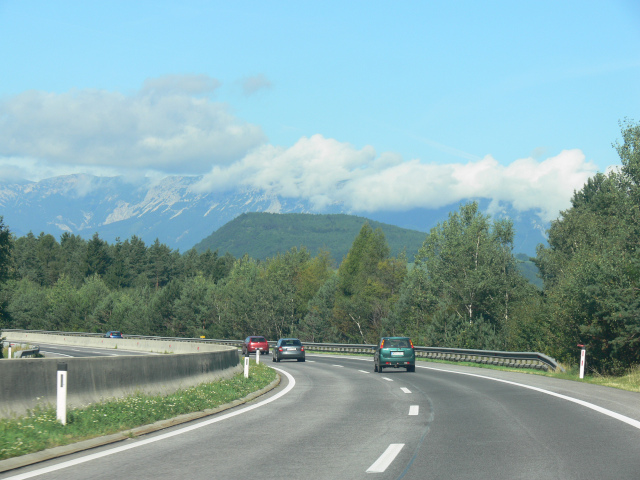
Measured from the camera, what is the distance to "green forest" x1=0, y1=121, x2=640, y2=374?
30828 mm

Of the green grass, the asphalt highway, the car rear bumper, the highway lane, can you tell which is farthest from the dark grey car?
the green grass

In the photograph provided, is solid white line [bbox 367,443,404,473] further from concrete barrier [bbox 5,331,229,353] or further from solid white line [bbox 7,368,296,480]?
concrete barrier [bbox 5,331,229,353]

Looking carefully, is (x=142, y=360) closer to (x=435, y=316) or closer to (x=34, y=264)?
(x=435, y=316)

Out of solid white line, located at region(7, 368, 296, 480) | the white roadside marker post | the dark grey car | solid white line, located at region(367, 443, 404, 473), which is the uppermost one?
the white roadside marker post

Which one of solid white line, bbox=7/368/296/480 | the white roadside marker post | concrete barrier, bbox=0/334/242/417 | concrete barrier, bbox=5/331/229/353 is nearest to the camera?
solid white line, bbox=7/368/296/480

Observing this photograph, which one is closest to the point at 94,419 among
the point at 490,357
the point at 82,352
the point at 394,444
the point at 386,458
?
the point at 394,444

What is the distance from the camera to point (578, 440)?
989 centimetres

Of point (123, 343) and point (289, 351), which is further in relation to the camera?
point (123, 343)

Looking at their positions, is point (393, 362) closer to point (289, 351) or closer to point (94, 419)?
point (289, 351)

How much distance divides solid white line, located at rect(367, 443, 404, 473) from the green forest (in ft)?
69.7

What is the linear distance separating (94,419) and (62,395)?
622 millimetres

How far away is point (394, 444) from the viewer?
31.7 ft

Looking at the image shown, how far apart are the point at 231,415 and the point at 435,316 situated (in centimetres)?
5942

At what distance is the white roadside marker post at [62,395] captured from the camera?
10.4 metres
